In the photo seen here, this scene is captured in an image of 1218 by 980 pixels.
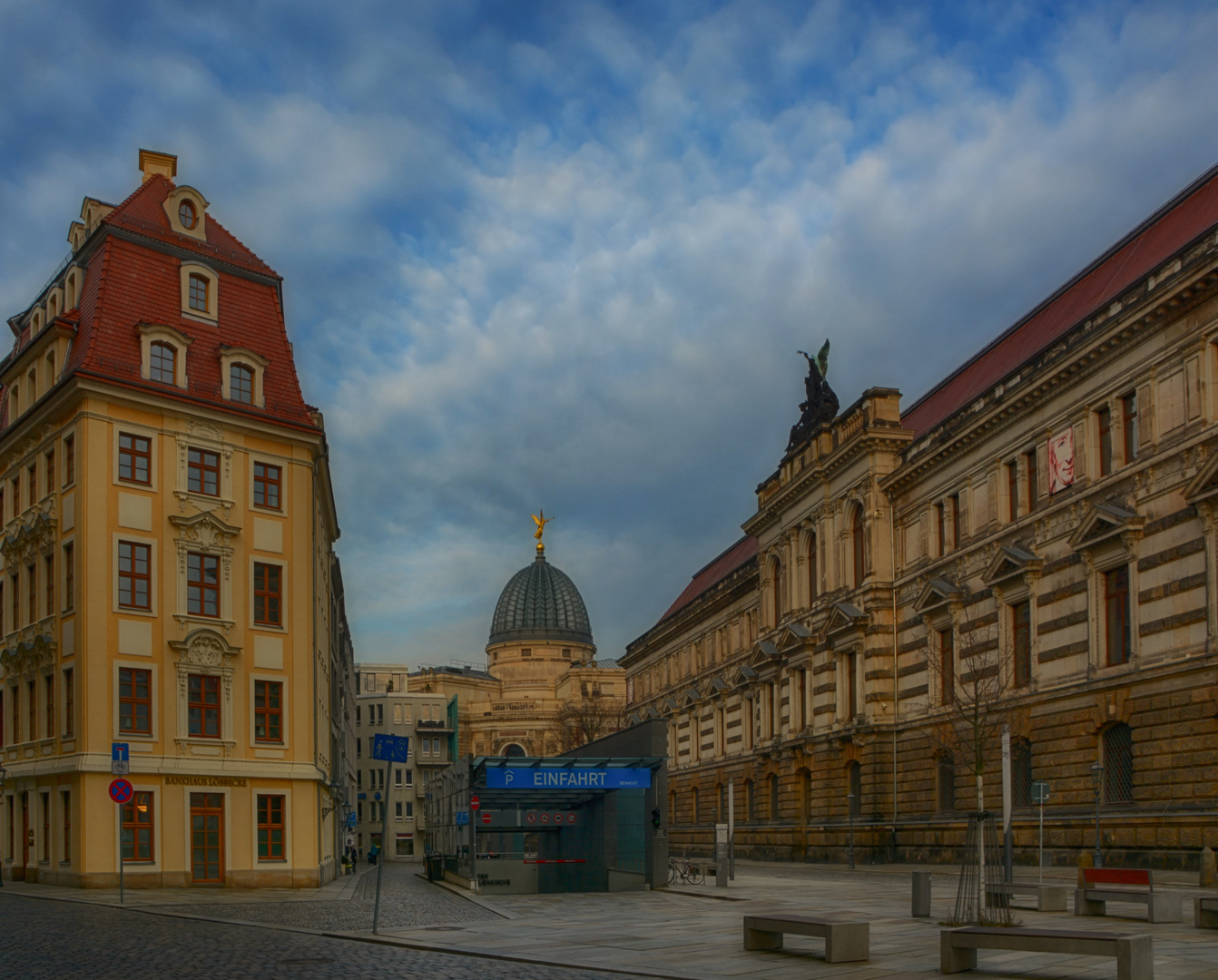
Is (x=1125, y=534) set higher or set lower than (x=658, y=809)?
higher

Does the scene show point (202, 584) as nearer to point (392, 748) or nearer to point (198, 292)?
point (198, 292)

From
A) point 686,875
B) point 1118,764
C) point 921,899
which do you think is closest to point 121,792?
point 686,875

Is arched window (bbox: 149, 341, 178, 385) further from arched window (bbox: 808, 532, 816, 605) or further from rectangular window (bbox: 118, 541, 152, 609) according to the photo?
arched window (bbox: 808, 532, 816, 605)

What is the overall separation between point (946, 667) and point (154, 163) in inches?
1326

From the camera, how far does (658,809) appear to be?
38.1 meters

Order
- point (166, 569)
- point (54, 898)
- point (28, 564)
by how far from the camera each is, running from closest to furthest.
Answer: point (54, 898) → point (166, 569) → point (28, 564)

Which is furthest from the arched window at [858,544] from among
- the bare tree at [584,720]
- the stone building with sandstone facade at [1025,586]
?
the bare tree at [584,720]

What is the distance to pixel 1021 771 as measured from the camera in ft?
143

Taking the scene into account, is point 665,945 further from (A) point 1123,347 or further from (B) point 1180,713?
(A) point 1123,347

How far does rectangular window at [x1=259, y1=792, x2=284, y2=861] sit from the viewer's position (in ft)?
134

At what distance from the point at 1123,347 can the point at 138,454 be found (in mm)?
28691

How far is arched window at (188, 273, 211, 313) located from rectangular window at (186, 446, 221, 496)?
5169 millimetres

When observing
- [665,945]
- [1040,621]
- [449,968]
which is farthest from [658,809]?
[449,968]

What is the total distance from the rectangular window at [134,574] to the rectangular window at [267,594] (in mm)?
3644
